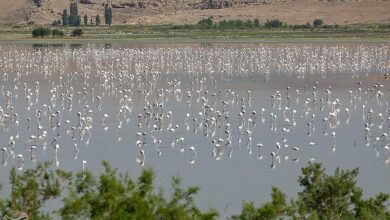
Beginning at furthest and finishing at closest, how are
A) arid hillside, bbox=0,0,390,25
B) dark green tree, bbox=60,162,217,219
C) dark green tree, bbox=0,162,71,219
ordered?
arid hillside, bbox=0,0,390,25 < dark green tree, bbox=0,162,71,219 < dark green tree, bbox=60,162,217,219

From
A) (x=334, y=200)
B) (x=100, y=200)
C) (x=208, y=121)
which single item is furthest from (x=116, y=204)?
(x=208, y=121)

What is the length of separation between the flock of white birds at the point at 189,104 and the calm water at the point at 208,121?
0.07 metres

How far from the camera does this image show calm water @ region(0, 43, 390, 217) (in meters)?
27.6

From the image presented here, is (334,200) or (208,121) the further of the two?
(208,121)

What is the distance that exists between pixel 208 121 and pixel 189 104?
7220mm

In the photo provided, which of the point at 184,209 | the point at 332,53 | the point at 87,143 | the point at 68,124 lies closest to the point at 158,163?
the point at 87,143

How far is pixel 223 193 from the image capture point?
24047 mm

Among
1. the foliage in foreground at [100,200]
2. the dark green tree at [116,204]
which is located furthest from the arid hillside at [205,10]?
the dark green tree at [116,204]

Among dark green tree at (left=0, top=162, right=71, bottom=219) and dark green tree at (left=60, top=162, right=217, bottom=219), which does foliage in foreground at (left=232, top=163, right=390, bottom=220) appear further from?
dark green tree at (left=0, top=162, right=71, bottom=219)

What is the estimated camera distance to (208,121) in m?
36.2

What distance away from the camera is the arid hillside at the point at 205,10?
158750 mm

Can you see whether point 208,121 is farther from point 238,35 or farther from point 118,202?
point 238,35

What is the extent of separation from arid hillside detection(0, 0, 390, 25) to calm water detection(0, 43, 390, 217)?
92060mm

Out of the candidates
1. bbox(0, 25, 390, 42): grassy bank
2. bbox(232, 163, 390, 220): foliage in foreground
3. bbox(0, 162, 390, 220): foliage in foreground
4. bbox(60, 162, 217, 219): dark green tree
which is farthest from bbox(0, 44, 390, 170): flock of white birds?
bbox(0, 25, 390, 42): grassy bank
